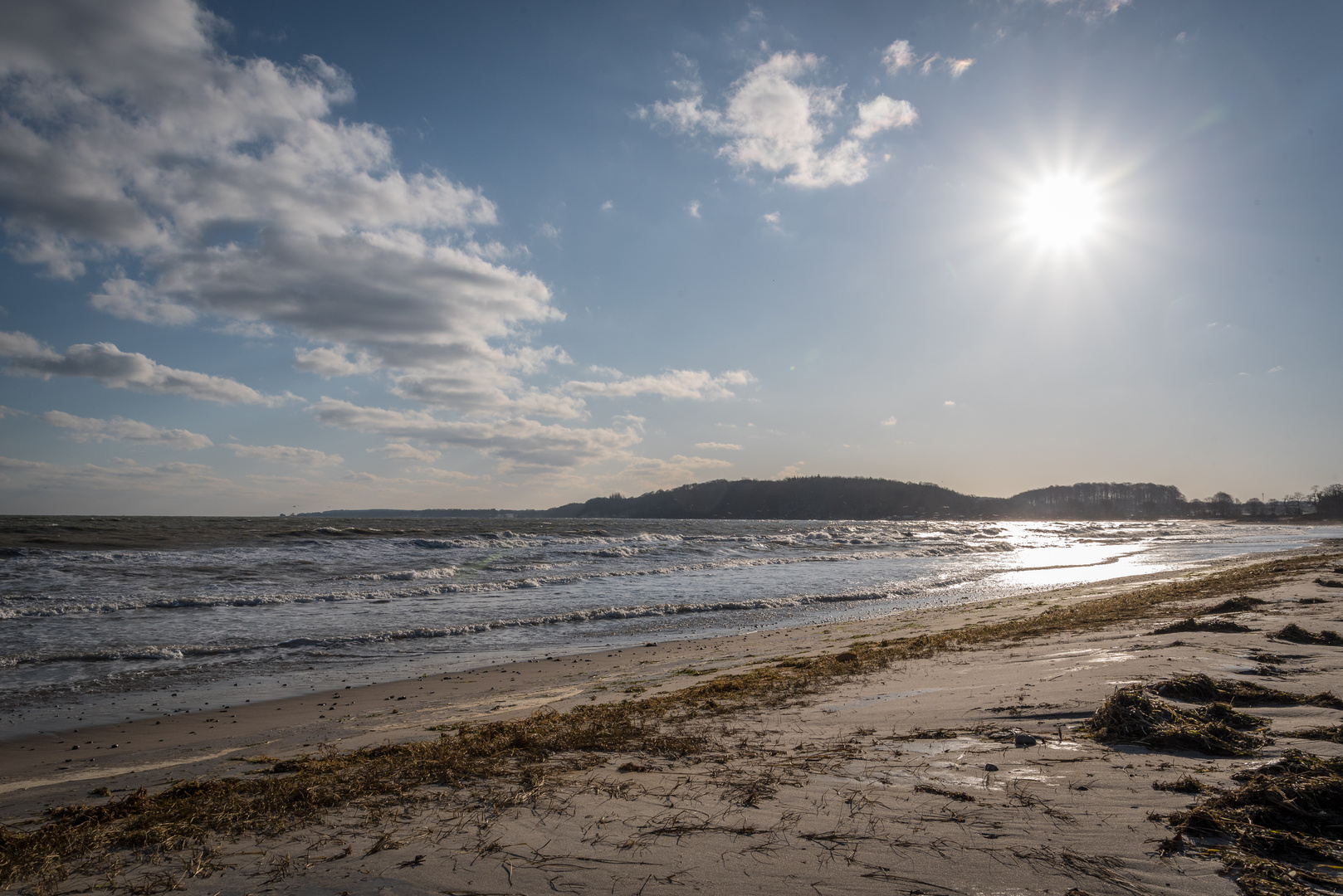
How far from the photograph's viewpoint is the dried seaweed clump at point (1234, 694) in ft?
16.9

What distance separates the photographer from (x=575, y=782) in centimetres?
450

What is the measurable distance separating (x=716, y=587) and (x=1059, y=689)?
54.5 feet

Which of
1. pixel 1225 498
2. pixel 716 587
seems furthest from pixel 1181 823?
pixel 1225 498

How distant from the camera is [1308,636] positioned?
7863 mm

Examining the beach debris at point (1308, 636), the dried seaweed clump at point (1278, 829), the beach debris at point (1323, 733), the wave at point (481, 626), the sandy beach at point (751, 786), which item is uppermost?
the dried seaweed clump at point (1278, 829)

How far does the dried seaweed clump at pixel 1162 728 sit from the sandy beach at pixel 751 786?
0.10 metres

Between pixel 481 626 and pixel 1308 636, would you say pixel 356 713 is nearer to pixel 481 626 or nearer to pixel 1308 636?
pixel 481 626

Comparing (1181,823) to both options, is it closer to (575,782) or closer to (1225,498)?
(575,782)

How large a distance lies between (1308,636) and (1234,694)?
4.13 meters

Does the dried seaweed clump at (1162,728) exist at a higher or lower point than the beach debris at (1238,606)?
higher

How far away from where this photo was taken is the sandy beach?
301 cm

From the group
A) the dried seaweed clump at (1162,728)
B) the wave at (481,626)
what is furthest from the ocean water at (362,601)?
the dried seaweed clump at (1162,728)

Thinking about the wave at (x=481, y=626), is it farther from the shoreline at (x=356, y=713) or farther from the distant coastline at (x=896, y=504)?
the distant coastline at (x=896, y=504)

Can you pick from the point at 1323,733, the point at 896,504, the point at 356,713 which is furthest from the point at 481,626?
the point at 896,504
